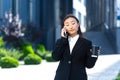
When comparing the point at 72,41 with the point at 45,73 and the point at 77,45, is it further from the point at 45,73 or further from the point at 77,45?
the point at 45,73

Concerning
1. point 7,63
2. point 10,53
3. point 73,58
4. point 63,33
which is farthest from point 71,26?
point 10,53

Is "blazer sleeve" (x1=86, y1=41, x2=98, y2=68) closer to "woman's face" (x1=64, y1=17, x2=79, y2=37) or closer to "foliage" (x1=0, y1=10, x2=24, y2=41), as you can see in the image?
"woman's face" (x1=64, y1=17, x2=79, y2=37)

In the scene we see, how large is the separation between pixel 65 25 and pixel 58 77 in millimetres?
577

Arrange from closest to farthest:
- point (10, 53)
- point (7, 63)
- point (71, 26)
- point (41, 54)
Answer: point (71, 26)
point (7, 63)
point (10, 53)
point (41, 54)

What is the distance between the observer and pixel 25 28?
37188mm

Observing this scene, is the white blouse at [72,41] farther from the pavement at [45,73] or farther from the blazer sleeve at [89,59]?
the pavement at [45,73]

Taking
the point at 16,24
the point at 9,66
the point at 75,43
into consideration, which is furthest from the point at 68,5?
the point at 75,43

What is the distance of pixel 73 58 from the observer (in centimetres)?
534

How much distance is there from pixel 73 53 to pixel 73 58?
56mm

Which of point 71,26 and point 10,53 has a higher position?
point 71,26

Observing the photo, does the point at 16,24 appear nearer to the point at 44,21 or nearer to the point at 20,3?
the point at 20,3

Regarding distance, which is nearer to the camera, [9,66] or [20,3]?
[9,66]

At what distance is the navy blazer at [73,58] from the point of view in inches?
210

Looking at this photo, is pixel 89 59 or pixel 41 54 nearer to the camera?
pixel 89 59
